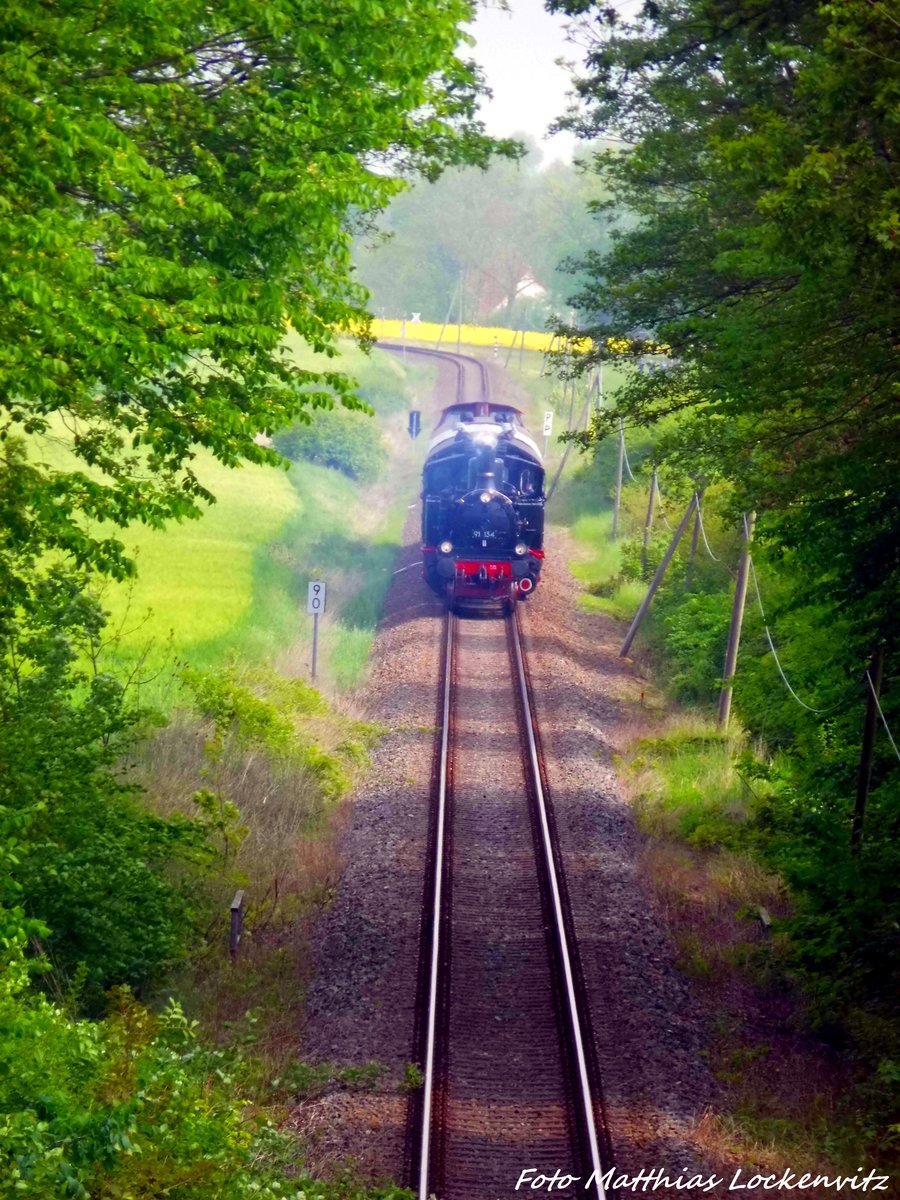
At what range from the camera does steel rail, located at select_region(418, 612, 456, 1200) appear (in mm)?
9039

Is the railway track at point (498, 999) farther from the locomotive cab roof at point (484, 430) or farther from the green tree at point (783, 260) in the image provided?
the locomotive cab roof at point (484, 430)

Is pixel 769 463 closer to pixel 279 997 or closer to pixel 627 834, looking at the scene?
pixel 627 834

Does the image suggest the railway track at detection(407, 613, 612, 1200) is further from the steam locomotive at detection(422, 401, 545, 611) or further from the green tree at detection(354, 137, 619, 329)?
the green tree at detection(354, 137, 619, 329)

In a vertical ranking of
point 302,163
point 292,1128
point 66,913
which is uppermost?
point 302,163

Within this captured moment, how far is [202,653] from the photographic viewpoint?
75.5ft

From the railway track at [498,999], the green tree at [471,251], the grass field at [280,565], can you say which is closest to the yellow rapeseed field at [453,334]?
the green tree at [471,251]

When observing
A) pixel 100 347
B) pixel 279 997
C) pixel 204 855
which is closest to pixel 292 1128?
pixel 279 997

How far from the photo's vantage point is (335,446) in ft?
164

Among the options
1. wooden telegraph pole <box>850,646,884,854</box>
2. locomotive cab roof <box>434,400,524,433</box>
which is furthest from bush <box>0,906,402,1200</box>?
locomotive cab roof <box>434,400,524,433</box>

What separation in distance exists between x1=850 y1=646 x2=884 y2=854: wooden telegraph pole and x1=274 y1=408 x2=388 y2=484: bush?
38529 millimetres

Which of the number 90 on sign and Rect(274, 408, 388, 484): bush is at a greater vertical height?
Rect(274, 408, 388, 484): bush

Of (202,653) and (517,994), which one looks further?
(202,653)

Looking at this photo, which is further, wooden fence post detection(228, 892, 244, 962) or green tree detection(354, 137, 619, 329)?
green tree detection(354, 137, 619, 329)

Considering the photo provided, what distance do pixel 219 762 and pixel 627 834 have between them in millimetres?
5663
